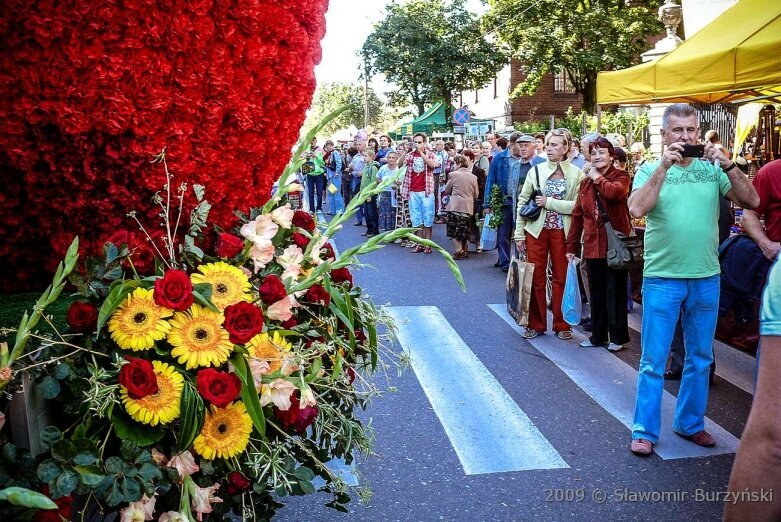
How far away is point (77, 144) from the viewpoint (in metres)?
2.17

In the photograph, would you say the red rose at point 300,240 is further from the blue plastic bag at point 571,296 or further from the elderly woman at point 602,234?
the blue plastic bag at point 571,296

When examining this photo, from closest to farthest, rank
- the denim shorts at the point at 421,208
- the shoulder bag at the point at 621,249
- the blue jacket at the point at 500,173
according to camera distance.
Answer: the shoulder bag at the point at 621,249 → the blue jacket at the point at 500,173 → the denim shorts at the point at 421,208

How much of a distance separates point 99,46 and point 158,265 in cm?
65

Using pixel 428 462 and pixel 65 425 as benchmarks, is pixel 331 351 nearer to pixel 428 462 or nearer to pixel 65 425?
pixel 65 425

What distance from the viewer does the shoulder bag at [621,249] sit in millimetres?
6547

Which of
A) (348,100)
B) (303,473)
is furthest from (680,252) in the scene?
(348,100)

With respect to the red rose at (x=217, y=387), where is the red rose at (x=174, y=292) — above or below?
above

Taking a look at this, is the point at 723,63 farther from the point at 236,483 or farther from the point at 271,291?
the point at 236,483

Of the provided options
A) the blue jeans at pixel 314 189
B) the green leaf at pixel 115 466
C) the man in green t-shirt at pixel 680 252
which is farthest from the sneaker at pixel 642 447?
the blue jeans at pixel 314 189

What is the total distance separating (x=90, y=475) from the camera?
175 cm

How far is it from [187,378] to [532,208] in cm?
598

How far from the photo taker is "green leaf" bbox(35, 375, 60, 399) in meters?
1.83

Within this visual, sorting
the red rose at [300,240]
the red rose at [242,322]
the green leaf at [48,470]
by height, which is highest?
the red rose at [300,240]

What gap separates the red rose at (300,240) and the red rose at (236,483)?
0.81m
